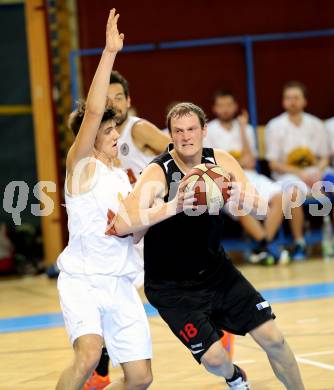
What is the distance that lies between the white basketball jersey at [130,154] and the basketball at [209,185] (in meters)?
1.72

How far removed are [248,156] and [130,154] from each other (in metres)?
4.60

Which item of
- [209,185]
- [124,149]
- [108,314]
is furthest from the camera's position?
[124,149]

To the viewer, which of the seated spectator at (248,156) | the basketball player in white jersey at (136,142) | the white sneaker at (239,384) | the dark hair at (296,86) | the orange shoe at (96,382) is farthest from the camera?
the dark hair at (296,86)

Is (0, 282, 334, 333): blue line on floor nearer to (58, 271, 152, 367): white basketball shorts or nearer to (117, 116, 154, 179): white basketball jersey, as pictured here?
(117, 116, 154, 179): white basketball jersey

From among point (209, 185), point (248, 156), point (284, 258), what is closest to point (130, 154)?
point (209, 185)

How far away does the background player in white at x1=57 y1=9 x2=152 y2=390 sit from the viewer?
472 centimetres

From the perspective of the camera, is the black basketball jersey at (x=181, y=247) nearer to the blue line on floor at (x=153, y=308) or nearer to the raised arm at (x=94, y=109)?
the raised arm at (x=94, y=109)

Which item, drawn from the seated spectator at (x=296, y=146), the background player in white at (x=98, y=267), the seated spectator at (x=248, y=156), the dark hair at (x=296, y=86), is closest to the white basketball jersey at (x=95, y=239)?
the background player in white at (x=98, y=267)

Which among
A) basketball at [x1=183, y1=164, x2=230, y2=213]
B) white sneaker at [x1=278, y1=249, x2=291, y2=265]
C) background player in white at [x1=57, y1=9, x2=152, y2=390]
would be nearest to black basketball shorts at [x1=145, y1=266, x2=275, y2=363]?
background player in white at [x1=57, y1=9, x2=152, y2=390]

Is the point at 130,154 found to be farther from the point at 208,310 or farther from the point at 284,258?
the point at 284,258

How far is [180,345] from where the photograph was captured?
278 inches

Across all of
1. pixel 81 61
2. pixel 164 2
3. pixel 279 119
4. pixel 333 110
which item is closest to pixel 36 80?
pixel 81 61

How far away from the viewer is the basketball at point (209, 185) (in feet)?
15.5

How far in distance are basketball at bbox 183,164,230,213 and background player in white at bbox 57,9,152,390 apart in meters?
0.49
